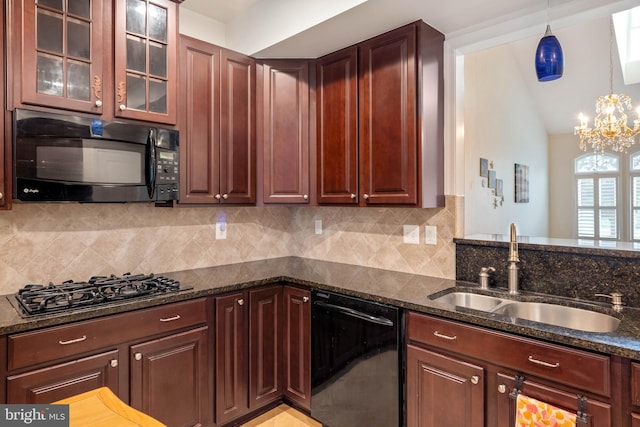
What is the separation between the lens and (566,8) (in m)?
1.95

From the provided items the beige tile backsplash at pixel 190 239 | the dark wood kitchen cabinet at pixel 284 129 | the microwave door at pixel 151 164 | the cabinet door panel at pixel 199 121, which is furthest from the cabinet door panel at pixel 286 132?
the microwave door at pixel 151 164

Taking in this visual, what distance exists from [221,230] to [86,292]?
111 cm

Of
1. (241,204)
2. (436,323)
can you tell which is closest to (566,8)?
(436,323)

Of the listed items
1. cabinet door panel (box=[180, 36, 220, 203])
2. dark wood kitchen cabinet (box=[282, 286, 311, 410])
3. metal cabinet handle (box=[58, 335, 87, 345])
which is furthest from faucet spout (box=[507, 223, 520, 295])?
metal cabinet handle (box=[58, 335, 87, 345])

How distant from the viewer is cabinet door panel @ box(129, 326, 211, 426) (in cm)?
193

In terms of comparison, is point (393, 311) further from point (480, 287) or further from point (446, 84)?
point (446, 84)

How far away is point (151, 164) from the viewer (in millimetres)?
2119

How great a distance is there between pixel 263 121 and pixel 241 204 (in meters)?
0.61

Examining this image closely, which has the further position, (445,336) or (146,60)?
(146,60)

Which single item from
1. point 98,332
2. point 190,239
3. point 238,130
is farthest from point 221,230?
point 98,332

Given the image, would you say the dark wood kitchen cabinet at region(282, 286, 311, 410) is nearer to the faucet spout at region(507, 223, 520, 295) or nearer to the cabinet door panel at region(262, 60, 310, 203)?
the cabinet door panel at region(262, 60, 310, 203)

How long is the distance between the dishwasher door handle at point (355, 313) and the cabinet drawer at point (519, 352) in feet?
0.44

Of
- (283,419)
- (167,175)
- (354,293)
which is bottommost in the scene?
(283,419)

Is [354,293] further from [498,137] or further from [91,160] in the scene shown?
[498,137]
